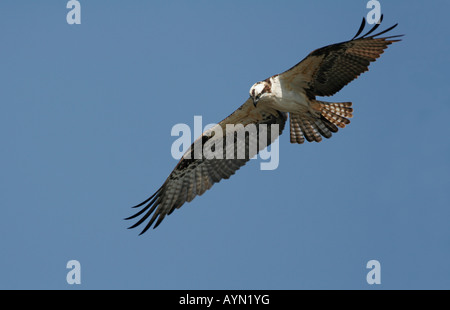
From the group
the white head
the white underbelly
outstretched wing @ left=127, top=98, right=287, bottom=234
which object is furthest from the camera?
outstretched wing @ left=127, top=98, right=287, bottom=234

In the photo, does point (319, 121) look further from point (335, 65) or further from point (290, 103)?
point (335, 65)

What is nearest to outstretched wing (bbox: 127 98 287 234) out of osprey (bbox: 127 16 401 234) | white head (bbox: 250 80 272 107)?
osprey (bbox: 127 16 401 234)

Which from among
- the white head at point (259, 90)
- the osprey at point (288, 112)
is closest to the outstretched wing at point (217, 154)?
the osprey at point (288, 112)

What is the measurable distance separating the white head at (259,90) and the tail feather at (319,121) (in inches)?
32.8

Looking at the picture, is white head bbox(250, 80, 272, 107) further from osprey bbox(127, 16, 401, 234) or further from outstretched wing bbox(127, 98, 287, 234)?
outstretched wing bbox(127, 98, 287, 234)

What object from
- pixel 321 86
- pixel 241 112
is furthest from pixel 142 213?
pixel 321 86

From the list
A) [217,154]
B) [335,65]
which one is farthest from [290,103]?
[217,154]

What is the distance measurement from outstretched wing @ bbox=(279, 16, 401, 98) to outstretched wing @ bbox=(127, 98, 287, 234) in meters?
0.94

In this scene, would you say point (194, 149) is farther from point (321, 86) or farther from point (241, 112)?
point (321, 86)

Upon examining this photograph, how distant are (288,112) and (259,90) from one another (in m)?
1.02

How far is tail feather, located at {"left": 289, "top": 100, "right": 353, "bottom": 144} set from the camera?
1249 centimetres

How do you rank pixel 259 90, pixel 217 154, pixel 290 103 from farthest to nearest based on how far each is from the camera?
Answer: pixel 217 154 < pixel 290 103 < pixel 259 90

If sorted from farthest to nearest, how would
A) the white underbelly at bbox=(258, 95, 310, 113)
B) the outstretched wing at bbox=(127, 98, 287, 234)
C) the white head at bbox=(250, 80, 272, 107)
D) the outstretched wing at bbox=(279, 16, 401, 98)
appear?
the outstretched wing at bbox=(127, 98, 287, 234)
the white underbelly at bbox=(258, 95, 310, 113)
the white head at bbox=(250, 80, 272, 107)
the outstretched wing at bbox=(279, 16, 401, 98)

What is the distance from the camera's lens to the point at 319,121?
12.7m
